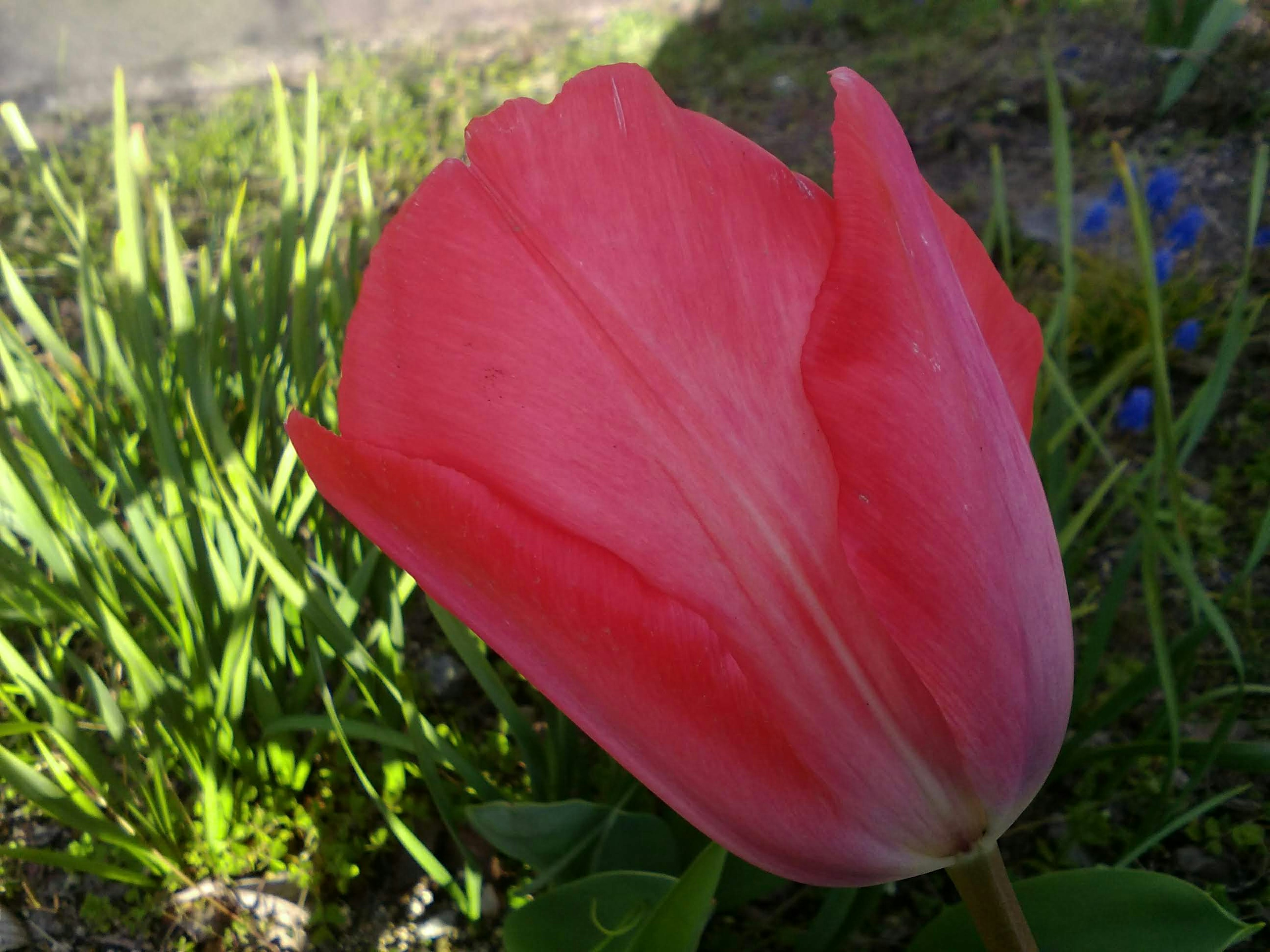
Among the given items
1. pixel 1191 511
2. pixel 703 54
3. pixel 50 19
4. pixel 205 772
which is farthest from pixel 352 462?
pixel 50 19

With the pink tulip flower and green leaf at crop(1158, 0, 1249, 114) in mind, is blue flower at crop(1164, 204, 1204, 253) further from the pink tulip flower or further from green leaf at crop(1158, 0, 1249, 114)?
the pink tulip flower

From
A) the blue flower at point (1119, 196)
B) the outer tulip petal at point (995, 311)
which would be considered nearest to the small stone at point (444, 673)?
the outer tulip petal at point (995, 311)

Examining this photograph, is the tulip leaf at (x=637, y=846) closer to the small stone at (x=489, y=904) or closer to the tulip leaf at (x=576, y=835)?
the tulip leaf at (x=576, y=835)

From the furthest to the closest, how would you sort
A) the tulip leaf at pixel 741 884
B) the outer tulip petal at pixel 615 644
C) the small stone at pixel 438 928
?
1. the small stone at pixel 438 928
2. the tulip leaf at pixel 741 884
3. the outer tulip petal at pixel 615 644

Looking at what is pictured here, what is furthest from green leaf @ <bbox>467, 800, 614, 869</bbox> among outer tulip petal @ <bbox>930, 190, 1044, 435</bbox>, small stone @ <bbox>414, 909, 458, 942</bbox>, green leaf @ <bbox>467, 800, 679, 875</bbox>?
outer tulip petal @ <bbox>930, 190, 1044, 435</bbox>

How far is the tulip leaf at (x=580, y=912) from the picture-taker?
0.51m

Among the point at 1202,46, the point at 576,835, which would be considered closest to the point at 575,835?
the point at 576,835

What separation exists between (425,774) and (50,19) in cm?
392

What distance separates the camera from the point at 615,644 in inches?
14.4

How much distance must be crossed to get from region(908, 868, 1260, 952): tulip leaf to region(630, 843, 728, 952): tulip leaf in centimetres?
22

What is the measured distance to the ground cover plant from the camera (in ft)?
2.19

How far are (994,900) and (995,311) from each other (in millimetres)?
302

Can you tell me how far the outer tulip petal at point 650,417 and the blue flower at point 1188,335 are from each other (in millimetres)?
1172

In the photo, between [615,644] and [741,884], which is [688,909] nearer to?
[615,644]
